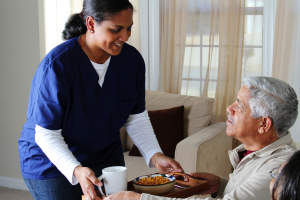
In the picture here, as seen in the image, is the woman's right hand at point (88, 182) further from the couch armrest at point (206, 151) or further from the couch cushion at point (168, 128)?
the couch cushion at point (168, 128)

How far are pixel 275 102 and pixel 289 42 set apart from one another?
5.29 ft

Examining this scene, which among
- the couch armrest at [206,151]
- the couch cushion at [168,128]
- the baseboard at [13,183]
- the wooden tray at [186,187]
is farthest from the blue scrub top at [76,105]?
the baseboard at [13,183]

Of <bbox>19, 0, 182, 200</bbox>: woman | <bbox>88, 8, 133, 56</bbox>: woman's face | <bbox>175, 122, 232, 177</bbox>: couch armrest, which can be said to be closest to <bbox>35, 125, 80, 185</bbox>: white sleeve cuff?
<bbox>19, 0, 182, 200</bbox>: woman

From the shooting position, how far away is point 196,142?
2.15m

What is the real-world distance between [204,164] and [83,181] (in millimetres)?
1313

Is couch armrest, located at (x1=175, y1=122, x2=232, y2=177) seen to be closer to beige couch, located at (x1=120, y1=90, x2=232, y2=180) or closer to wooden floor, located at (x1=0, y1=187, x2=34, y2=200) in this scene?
beige couch, located at (x1=120, y1=90, x2=232, y2=180)

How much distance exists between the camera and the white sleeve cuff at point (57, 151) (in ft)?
3.52

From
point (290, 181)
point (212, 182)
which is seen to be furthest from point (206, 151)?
point (290, 181)

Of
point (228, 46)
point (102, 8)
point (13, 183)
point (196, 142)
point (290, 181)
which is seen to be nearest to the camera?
point (290, 181)

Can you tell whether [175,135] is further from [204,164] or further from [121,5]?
[121,5]

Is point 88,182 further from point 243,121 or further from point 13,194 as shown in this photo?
point 13,194

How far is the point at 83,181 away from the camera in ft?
3.34

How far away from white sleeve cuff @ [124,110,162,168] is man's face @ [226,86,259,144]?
0.33 metres

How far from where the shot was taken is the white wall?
113 inches
